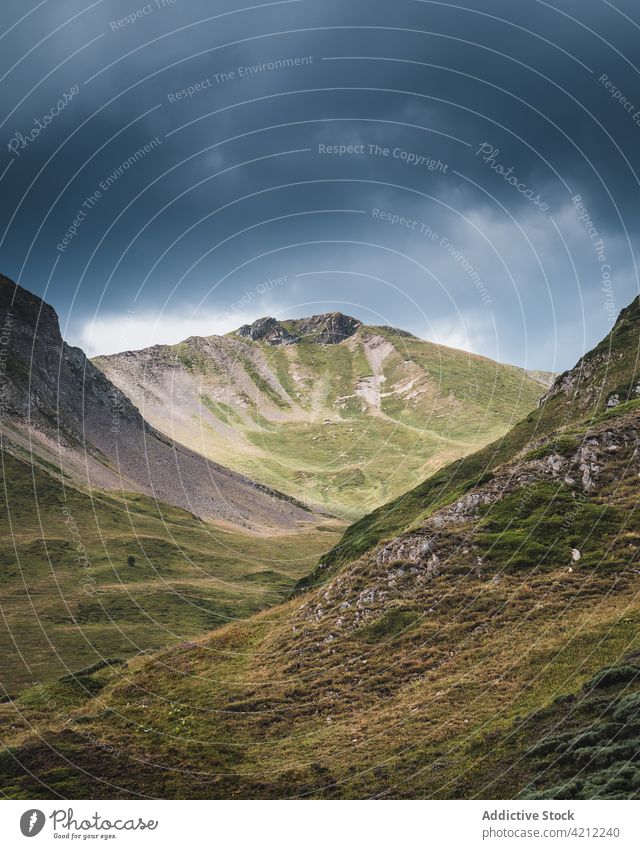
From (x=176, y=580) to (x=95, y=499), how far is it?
5335cm

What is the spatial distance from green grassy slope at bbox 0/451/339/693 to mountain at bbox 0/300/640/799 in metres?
36.2

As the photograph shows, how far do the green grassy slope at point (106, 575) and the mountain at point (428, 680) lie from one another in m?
36.2

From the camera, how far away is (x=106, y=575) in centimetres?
13400

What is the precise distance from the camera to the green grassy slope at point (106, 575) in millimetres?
94812

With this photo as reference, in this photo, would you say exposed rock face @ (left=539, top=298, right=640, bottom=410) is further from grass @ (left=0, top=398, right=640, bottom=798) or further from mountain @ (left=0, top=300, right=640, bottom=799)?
grass @ (left=0, top=398, right=640, bottom=798)

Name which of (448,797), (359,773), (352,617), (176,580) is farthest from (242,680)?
(176,580)

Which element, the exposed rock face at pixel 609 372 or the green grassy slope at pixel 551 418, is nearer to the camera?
the exposed rock face at pixel 609 372

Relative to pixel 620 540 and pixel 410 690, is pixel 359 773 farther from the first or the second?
pixel 620 540

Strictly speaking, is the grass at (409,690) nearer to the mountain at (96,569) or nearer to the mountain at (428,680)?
the mountain at (428,680)

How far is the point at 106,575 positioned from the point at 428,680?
112936mm

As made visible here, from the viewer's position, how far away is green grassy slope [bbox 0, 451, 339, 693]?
94812mm

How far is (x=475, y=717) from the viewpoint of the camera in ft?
102

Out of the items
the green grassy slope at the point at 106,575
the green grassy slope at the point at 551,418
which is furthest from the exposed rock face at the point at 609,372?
the green grassy slope at the point at 106,575

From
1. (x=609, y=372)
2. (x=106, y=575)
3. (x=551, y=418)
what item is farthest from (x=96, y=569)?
(x=609, y=372)
